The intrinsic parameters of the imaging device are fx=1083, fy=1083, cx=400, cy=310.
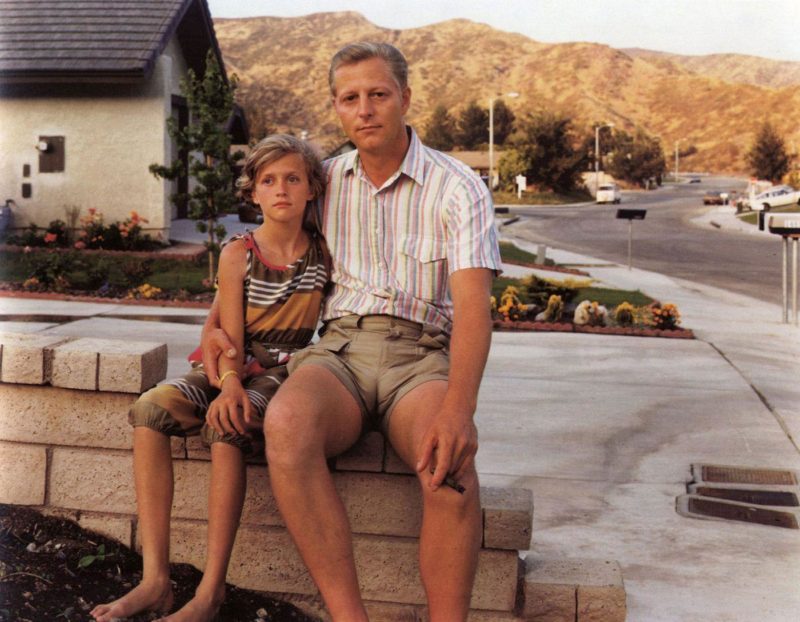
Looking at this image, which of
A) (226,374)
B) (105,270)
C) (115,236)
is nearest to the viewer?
(226,374)

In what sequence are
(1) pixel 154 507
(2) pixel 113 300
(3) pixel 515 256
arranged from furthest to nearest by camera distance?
(3) pixel 515 256 < (2) pixel 113 300 < (1) pixel 154 507

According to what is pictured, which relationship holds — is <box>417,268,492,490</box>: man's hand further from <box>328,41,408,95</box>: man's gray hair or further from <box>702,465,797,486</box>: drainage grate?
<box>702,465,797,486</box>: drainage grate

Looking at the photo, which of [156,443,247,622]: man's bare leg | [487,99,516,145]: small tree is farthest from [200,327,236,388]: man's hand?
[487,99,516,145]: small tree

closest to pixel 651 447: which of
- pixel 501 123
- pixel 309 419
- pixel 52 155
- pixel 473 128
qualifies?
pixel 309 419

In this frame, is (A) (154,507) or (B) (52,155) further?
(B) (52,155)

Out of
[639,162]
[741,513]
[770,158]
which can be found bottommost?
[741,513]

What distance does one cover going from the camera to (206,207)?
1568cm

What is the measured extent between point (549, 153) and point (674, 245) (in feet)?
129

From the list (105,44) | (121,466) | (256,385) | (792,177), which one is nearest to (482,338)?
(256,385)

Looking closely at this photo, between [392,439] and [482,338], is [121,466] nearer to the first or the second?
[392,439]

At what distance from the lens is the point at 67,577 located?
356cm

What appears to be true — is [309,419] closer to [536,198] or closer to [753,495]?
[753,495]

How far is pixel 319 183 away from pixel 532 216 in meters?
44.9

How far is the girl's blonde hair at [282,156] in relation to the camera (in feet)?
11.8
